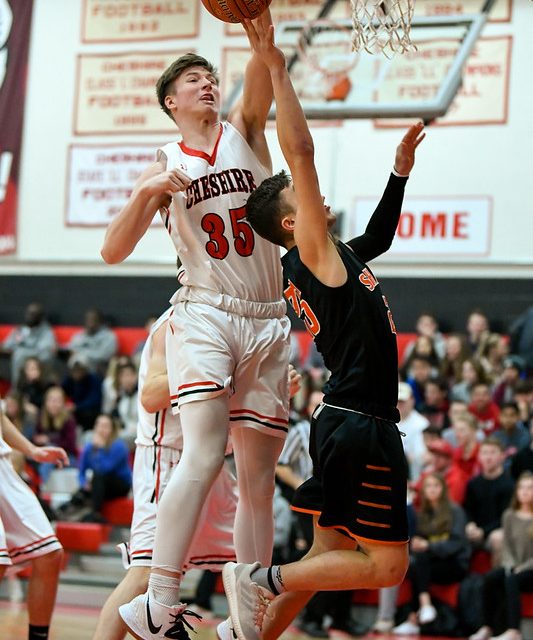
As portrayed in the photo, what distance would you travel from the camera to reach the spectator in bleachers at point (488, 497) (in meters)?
9.61

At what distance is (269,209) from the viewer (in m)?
4.71

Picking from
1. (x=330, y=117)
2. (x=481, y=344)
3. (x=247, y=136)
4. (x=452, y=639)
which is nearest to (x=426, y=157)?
(x=481, y=344)

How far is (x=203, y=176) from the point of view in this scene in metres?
4.94

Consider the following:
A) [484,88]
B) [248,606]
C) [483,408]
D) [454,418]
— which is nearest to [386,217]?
[248,606]

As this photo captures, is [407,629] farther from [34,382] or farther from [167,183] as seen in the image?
[34,382]

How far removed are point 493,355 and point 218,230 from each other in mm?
8703

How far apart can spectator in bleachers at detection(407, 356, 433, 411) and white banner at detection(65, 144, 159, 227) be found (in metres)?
5.77

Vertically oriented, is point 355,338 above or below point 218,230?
below

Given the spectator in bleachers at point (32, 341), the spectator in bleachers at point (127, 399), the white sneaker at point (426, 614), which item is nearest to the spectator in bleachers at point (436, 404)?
the white sneaker at point (426, 614)

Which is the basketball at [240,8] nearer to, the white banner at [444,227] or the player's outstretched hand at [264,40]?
the player's outstretched hand at [264,40]

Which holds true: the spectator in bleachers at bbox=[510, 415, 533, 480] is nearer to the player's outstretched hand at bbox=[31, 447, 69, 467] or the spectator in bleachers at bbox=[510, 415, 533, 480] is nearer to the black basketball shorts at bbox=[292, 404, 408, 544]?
the player's outstretched hand at bbox=[31, 447, 69, 467]

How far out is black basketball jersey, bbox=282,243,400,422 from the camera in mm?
4547

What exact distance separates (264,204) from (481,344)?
9.01 metres

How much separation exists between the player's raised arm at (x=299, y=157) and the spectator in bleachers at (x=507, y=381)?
26.8 feet
